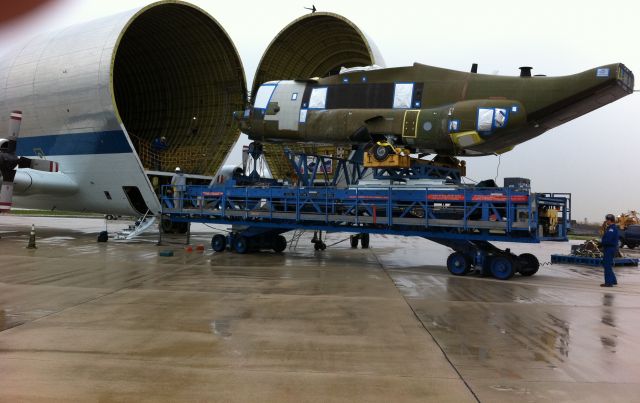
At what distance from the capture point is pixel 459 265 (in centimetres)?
1307

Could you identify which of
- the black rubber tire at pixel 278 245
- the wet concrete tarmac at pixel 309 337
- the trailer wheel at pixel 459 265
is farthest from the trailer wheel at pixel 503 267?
the black rubber tire at pixel 278 245

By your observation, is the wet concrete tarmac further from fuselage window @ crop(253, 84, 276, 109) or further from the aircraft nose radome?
fuselage window @ crop(253, 84, 276, 109)

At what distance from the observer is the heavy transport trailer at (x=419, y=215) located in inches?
488

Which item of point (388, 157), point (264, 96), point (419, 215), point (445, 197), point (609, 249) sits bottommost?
point (609, 249)

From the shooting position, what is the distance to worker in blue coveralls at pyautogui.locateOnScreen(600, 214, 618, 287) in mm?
11586

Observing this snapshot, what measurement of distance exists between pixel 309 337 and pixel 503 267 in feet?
25.7

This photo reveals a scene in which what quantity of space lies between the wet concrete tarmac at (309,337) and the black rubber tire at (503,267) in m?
0.41

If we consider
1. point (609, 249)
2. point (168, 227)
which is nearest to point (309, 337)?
point (609, 249)

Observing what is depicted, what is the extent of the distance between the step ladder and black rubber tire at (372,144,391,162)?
Answer: 12423 mm

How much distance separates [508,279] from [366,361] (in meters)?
8.21

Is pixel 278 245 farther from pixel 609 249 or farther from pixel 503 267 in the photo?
pixel 609 249

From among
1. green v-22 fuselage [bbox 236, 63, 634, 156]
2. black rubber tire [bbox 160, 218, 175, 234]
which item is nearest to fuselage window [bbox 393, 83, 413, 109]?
green v-22 fuselage [bbox 236, 63, 634, 156]

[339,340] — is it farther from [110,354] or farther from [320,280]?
[320,280]

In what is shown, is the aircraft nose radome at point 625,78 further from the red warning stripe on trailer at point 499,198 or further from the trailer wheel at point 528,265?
the trailer wheel at point 528,265
